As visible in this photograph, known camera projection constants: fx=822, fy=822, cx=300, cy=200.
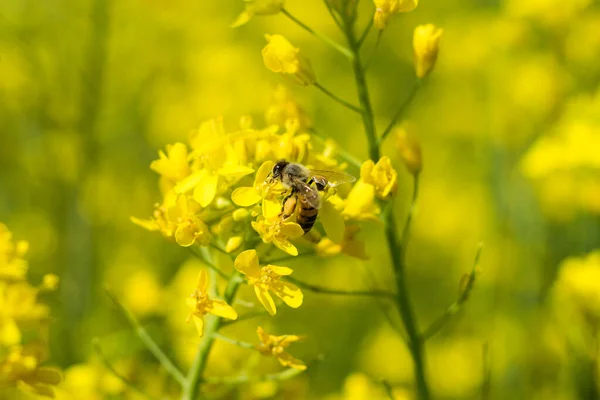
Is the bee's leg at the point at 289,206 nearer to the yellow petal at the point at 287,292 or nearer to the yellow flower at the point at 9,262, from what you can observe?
the yellow petal at the point at 287,292

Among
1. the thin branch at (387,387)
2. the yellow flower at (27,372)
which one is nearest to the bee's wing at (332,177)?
the thin branch at (387,387)

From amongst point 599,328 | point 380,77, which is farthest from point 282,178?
point 380,77

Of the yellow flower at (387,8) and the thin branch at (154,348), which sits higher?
the yellow flower at (387,8)

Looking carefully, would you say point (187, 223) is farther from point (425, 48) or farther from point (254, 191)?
point (425, 48)

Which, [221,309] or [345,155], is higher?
[345,155]

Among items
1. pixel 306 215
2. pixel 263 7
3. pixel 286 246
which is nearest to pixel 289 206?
pixel 306 215
